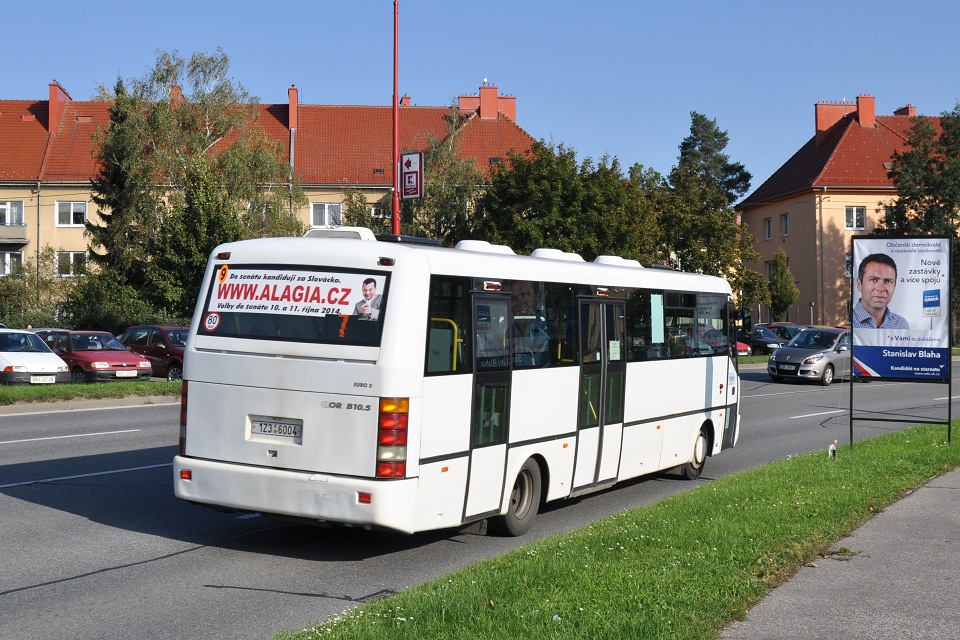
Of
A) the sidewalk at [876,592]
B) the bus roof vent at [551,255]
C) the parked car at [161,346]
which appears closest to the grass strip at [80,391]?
the parked car at [161,346]

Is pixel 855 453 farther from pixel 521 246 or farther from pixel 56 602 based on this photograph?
pixel 521 246

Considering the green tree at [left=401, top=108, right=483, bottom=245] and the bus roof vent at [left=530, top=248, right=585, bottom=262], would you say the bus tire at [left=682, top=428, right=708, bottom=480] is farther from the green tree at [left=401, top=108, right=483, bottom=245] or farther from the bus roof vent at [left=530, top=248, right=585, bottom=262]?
the green tree at [left=401, top=108, right=483, bottom=245]

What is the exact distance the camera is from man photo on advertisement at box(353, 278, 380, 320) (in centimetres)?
830

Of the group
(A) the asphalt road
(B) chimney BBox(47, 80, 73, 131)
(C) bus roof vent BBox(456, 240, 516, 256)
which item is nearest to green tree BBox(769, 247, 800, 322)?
(B) chimney BBox(47, 80, 73, 131)

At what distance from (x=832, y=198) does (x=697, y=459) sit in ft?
192

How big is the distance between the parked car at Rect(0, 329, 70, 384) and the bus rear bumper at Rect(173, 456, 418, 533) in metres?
17.1

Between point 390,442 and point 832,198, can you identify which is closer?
point 390,442

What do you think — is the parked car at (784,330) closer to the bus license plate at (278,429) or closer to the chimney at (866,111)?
the chimney at (866,111)

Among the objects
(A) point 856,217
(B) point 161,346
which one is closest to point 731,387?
(B) point 161,346

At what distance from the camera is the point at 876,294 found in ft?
48.7

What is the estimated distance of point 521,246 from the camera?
4366 centimetres

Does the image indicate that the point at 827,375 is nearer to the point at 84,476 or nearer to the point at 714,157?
the point at 84,476

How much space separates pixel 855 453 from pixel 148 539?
9194 mm

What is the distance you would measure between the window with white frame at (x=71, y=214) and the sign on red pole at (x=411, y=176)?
150 feet
